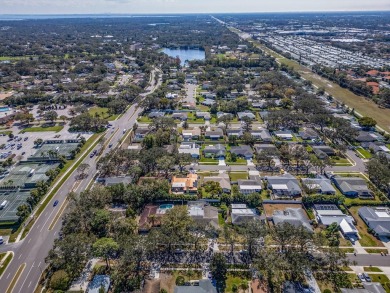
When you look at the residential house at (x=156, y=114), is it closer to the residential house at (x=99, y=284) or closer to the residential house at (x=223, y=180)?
the residential house at (x=223, y=180)

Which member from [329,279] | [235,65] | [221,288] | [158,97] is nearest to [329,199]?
[329,279]

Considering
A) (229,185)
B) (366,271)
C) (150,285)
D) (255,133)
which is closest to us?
(150,285)

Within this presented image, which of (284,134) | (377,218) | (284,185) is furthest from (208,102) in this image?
(377,218)

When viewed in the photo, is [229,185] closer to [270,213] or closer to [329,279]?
[270,213]

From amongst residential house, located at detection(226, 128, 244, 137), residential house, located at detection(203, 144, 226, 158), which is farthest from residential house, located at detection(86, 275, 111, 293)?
residential house, located at detection(226, 128, 244, 137)

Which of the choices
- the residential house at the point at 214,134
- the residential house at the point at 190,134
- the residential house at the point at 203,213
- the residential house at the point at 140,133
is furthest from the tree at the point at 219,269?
the residential house at the point at 140,133

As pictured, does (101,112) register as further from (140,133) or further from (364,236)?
(364,236)
